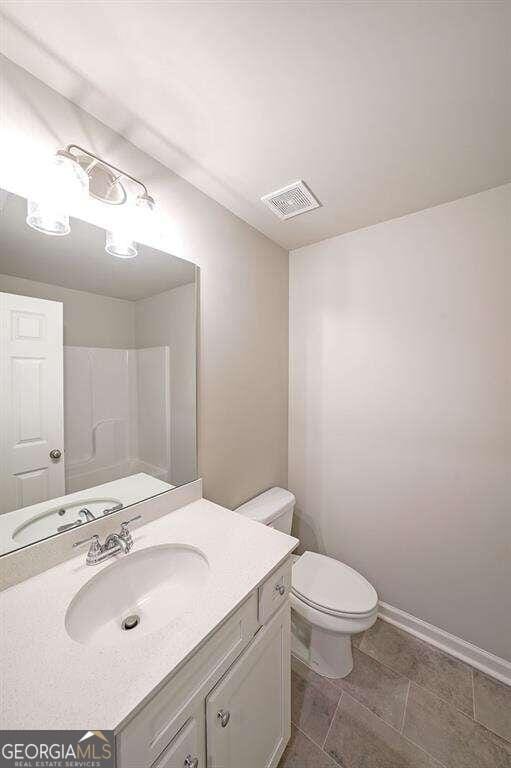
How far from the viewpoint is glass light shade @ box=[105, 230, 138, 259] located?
1.03m

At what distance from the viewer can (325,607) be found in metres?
1.25

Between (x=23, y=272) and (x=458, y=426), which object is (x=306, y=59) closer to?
(x=23, y=272)

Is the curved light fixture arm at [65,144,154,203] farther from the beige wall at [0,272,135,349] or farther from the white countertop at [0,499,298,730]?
the white countertop at [0,499,298,730]

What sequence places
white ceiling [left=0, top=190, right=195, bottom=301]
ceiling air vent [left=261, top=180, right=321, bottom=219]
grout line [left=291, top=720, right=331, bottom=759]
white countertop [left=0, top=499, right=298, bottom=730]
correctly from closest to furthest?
1. white countertop [left=0, top=499, right=298, bottom=730]
2. white ceiling [left=0, top=190, right=195, bottom=301]
3. grout line [left=291, top=720, right=331, bottom=759]
4. ceiling air vent [left=261, top=180, right=321, bottom=219]

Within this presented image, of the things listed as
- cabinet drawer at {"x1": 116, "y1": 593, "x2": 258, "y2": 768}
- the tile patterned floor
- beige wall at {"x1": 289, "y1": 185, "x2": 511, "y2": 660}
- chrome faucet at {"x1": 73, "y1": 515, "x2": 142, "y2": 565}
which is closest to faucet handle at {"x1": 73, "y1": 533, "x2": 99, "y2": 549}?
chrome faucet at {"x1": 73, "y1": 515, "x2": 142, "y2": 565}

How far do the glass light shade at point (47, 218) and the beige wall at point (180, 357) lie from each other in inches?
14.0

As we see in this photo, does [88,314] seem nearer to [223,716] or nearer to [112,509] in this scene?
[112,509]

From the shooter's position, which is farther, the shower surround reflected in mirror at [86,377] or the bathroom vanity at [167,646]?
the shower surround reflected in mirror at [86,377]

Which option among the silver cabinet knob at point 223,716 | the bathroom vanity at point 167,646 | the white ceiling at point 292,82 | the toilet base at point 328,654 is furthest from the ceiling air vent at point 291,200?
the toilet base at point 328,654

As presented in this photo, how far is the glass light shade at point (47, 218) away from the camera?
849 mm

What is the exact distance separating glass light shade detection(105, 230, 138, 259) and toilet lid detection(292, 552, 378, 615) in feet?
5.53

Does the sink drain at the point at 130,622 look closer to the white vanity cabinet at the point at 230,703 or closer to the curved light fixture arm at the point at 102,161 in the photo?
the white vanity cabinet at the point at 230,703

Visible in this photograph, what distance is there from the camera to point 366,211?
1.54 metres

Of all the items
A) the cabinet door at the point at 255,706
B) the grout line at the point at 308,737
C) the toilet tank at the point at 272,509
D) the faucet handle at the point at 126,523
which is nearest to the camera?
the cabinet door at the point at 255,706
